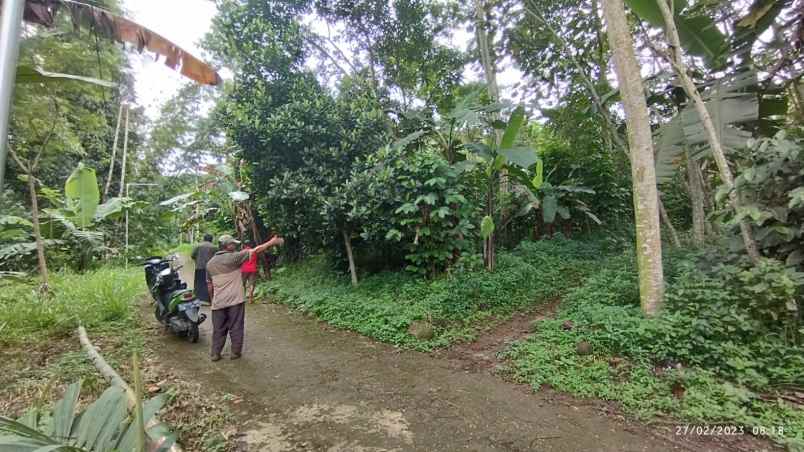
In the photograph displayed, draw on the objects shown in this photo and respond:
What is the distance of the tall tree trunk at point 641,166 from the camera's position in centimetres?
399

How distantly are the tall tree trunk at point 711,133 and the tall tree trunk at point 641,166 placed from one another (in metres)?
0.58

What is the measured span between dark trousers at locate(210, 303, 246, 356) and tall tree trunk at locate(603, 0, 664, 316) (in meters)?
4.70

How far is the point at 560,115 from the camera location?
747 centimetres

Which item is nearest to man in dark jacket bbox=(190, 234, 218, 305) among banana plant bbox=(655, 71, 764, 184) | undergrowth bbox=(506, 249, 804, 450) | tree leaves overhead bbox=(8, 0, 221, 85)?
tree leaves overhead bbox=(8, 0, 221, 85)

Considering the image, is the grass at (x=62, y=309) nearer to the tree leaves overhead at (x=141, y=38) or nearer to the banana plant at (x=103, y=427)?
the tree leaves overhead at (x=141, y=38)

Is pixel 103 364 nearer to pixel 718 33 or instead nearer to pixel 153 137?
pixel 718 33

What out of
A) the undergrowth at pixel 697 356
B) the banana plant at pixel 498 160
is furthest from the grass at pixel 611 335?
the banana plant at pixel 498 160

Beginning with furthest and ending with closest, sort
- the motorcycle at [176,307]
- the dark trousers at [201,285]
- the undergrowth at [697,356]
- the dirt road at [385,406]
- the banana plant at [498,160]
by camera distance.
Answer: the dark trousers at [201,285], the banana plant at [498,160], the motorcycle at [176,307], the undergrowth at [697,356], the dirt road at [385,406]

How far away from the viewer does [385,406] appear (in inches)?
126

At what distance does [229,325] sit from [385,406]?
7.78 feet

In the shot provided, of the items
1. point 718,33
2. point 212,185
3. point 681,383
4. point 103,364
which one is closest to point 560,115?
point 718,33

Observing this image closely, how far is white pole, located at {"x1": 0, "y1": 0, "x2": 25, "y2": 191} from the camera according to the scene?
4.84 ft

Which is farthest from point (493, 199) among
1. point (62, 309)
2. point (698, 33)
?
point (62, 309)

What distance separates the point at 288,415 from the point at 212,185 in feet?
28.9
